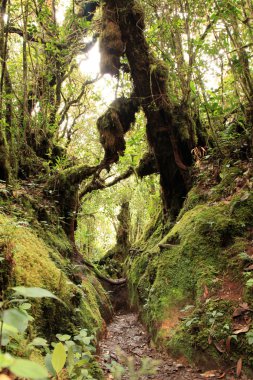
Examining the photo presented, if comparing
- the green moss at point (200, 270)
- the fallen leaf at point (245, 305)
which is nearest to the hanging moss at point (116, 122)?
the green moss at point (200, 270)

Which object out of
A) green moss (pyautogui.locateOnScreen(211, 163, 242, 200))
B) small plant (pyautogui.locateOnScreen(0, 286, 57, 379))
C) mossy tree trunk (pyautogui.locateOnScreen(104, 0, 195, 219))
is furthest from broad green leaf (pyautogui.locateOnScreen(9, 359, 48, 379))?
mossy tree trunk (pyautogui.locateOnScreen(104, 0, 195, 219))

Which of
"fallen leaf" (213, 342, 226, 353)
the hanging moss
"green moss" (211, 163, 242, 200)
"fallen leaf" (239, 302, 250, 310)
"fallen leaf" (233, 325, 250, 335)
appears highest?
the hanging moss

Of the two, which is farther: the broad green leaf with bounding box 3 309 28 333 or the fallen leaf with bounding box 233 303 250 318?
the fallen leaf with bounding box 233 303 250 318

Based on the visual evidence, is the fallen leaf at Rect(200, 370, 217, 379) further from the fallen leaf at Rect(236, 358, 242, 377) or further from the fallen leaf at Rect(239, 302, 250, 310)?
the fallen leaf at Rect(239, 302, 250, 310)

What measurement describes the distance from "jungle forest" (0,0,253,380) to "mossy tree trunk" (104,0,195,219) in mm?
26

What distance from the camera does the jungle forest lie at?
3594mm

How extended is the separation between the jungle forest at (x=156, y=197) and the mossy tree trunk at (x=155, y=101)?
26 mm

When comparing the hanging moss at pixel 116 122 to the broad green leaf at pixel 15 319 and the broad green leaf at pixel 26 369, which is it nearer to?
the broad green leaf at pixel 15 319

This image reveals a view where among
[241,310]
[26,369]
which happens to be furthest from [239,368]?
[26,369]

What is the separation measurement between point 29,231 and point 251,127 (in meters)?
4.33

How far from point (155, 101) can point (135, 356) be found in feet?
17.5

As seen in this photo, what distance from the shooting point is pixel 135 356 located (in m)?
4.84

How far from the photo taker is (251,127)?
570 centimetres

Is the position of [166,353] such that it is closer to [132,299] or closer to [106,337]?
[106,337]
